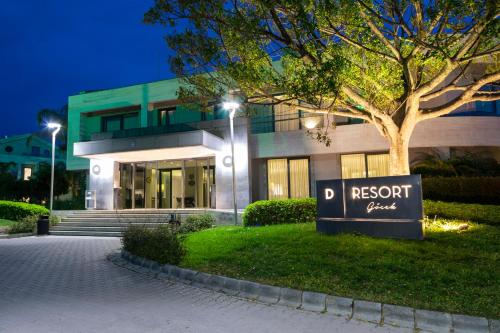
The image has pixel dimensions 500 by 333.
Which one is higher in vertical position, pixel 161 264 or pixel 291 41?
pixel 291 41

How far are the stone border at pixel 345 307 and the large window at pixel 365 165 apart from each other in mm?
14145

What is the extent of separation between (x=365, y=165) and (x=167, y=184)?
1180cm

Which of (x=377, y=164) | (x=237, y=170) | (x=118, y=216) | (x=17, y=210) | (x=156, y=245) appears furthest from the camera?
(x=17, y=210)

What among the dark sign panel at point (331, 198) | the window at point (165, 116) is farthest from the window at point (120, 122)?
the dark sign panel at point (331, 198)

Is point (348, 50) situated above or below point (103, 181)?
above

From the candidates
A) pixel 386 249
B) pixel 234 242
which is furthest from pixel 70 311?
pixel 386 249

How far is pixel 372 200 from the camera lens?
9.64 metres

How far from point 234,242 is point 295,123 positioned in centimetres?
1204

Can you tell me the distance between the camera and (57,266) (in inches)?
380

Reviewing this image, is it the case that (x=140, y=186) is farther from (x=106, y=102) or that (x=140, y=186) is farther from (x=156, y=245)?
(x=156, y=245)

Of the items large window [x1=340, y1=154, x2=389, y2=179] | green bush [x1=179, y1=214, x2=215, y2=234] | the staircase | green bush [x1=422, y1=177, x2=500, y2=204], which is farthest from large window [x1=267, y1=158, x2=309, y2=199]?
green bush [x1=422, y1=177, x2=500, y2=204]

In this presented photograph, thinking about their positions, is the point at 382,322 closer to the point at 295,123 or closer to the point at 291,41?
the point at 291,41

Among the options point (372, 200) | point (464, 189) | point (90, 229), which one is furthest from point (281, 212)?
point (90, 229)

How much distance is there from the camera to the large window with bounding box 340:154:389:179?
19812 mm
